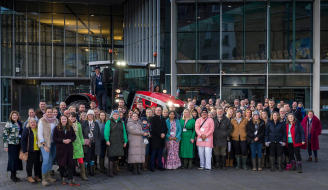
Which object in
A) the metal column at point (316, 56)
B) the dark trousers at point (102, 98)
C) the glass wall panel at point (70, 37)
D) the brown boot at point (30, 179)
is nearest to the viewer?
the brown boot at point (30, 179)

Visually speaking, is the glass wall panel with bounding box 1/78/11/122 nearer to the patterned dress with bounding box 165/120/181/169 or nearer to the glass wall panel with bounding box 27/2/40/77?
the glass wall panel with bounding box 27/2/40/77

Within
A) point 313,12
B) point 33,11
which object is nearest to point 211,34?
point 313,12

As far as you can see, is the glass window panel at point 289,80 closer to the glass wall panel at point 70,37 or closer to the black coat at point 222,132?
the black coat at point 222,132

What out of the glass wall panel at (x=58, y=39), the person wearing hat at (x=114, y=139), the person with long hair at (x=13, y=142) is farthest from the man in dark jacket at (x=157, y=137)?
the glass wall panel at (x=58, y=39)

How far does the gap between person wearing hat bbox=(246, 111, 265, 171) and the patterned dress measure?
2135 mm

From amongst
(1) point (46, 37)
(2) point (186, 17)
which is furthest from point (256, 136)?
(1) point (46, 37)

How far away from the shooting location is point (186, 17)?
2038cm

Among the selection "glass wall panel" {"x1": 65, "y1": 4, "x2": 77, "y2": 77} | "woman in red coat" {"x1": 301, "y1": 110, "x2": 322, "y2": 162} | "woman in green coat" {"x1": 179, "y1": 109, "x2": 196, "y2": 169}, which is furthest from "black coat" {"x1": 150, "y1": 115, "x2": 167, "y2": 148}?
"glass wall panel" {"x1": 65, "y1": 4, "x2": 77, "y2": 77}

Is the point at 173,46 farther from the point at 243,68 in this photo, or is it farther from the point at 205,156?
the point at 205,156

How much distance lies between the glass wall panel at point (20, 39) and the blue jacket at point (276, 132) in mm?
20853

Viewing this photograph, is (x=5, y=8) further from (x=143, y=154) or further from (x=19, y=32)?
(x=143, y=154)

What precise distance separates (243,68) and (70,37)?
1397cm

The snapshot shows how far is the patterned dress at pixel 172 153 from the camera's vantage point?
10.1 m

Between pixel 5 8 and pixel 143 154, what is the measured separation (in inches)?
819
